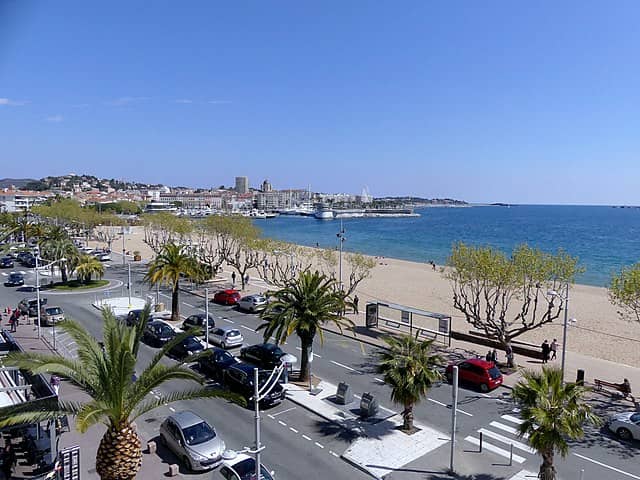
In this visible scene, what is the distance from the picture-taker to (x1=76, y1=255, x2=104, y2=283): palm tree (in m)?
40.9

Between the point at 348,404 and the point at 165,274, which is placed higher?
the point at 165,274

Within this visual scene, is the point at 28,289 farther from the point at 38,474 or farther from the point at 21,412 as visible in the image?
the point at 21,412

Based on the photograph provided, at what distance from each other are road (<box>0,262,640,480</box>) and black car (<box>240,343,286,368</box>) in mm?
2332

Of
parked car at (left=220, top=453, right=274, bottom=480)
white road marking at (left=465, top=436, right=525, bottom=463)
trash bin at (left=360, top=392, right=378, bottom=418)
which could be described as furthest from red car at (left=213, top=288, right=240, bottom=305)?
white road marking at (left=465, top=436, right=525, bottom=463)

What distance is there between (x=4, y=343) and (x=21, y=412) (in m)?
12.6

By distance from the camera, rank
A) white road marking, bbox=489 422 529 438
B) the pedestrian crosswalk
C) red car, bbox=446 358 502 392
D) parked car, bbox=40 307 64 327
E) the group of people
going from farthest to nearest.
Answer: parked car, bbox=40 307 64 327 < the group of people < red car, bbox=446 358 502 392 < white road marking, bbox=489 422 529 438 < the pedestrian crosswalk

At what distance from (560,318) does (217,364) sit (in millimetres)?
30011

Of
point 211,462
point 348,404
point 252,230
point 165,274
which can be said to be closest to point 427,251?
point 252,230

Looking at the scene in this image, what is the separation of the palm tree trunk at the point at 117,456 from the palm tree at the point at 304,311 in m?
9.93

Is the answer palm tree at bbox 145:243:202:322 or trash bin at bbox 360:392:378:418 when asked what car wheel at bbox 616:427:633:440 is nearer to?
trash bin at bbox 360:392:378:418

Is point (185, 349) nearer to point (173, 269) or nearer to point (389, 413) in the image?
Result: point (173, 269)

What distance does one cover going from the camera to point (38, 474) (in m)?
12.9

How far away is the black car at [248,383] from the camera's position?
18422mm

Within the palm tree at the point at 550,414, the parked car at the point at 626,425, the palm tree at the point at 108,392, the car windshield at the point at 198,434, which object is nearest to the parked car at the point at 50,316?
the car windshield at the point at 198,434
